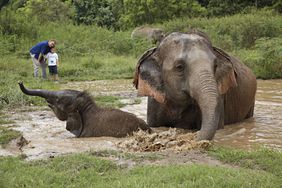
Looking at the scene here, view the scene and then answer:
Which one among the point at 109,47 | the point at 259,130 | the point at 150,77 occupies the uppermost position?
the point at 150,77

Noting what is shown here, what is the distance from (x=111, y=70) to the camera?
838 inches

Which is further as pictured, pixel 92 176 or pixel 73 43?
pixel 73 43

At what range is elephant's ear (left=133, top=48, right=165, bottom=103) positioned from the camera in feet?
28.5

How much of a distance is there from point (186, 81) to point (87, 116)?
179 cm

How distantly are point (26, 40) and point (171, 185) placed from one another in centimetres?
2412

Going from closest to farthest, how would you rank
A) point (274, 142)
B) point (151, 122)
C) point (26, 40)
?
point (274, 142) < point (151, 122) < point (26, 40)

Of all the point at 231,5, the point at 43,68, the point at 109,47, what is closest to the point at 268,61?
the point at 43,68

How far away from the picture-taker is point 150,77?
28.7ft

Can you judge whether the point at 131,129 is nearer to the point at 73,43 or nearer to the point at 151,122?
the point at 151,122

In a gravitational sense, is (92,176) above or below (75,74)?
above

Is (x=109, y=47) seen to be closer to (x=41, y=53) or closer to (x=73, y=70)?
(x=73, y=70)

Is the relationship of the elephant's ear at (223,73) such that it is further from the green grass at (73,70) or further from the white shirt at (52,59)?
the white shirt at (52,59)

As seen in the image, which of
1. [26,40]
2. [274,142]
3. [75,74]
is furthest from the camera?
[26,40]

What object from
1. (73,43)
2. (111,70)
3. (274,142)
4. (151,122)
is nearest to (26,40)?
(73,43)
